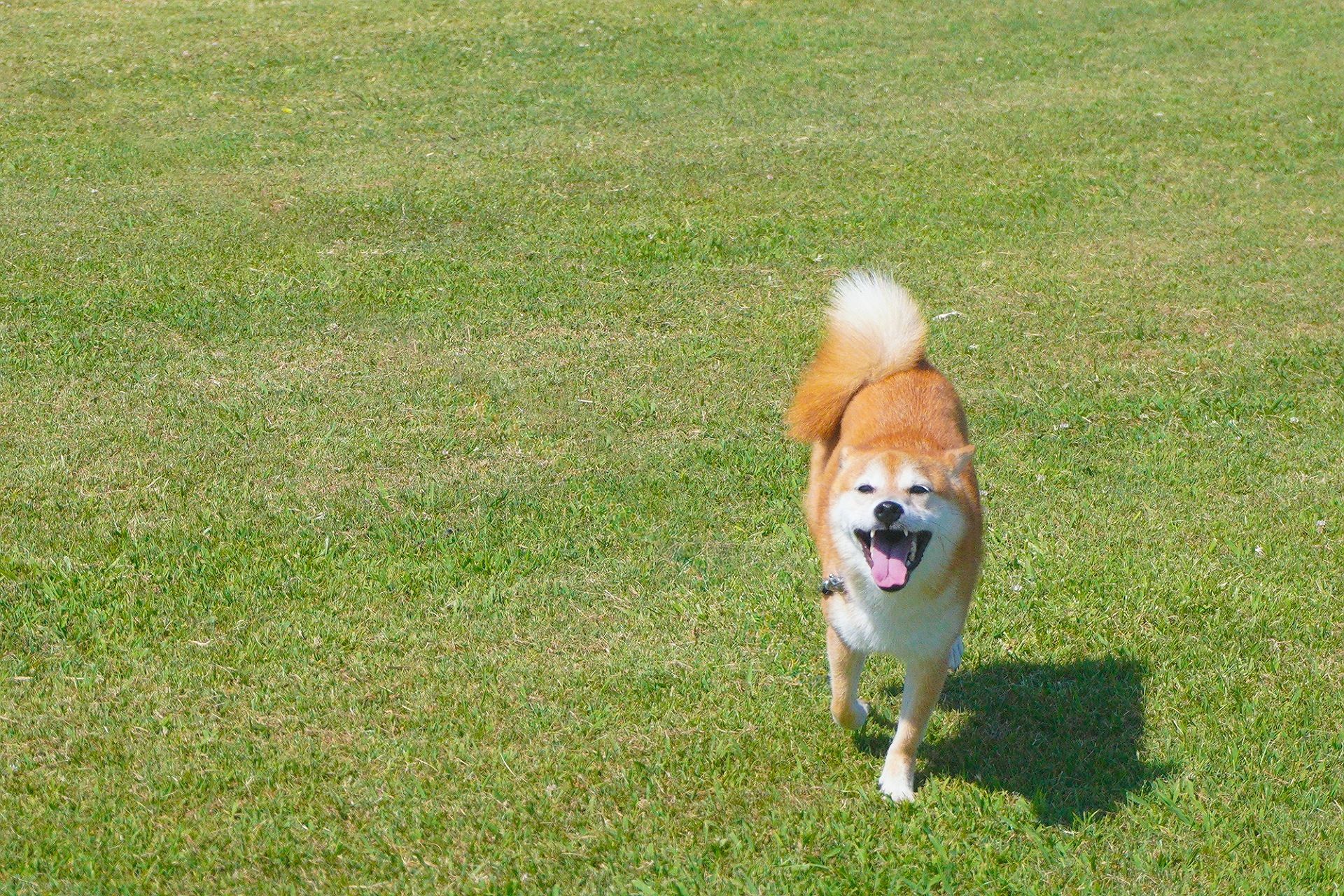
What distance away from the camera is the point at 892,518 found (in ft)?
13.2

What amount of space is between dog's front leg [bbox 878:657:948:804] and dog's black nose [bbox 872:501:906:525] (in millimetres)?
552

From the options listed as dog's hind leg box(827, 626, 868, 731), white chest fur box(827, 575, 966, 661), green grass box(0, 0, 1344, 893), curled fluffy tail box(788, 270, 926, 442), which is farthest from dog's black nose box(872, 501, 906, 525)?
curled fluffy tail box(788, 270, 926, 442)

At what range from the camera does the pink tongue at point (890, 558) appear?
407cm

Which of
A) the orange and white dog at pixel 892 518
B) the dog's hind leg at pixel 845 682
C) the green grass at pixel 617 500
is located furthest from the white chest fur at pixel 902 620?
the green grass at pixel 617 500

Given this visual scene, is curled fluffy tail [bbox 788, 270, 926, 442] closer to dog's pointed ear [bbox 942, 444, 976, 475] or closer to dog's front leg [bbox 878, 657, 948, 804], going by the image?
dog's pointed ear [bbox 942, 444, 976, 475]

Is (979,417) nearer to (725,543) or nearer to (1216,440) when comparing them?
(1216,440)

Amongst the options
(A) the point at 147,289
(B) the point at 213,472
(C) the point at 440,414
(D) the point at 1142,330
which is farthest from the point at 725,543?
(A) the point at 147,289

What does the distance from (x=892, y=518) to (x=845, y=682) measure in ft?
2.50

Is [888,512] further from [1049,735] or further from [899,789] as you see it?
Answer: [1049,735]

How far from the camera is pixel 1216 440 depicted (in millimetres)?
7062

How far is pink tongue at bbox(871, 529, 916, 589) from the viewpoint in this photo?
4066mm

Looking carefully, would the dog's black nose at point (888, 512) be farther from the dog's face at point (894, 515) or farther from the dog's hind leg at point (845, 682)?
the dog's hind leg at point (845, 682)

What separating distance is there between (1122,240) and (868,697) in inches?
256

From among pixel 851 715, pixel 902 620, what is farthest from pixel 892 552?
pixel 851 715
